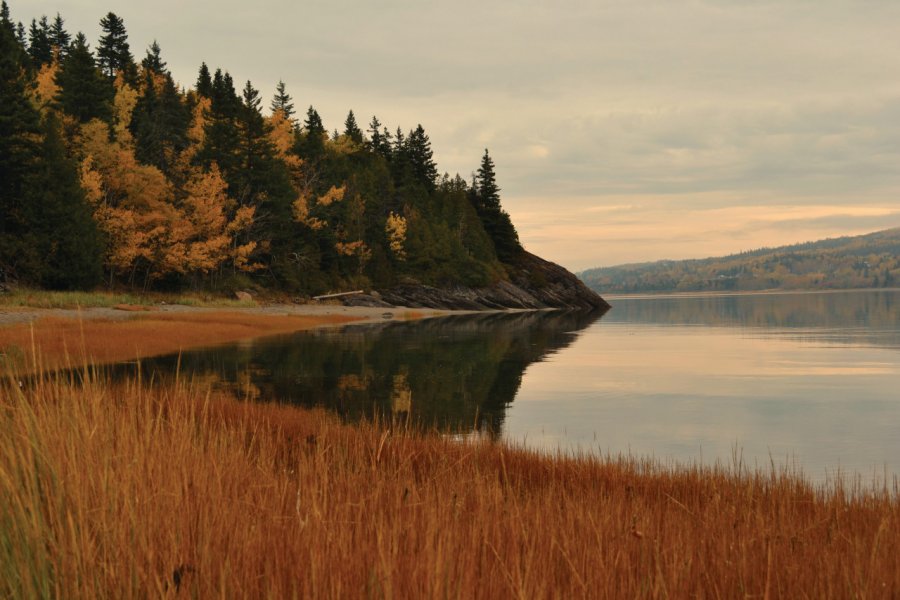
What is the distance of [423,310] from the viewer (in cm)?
7488

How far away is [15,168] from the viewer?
133 ft

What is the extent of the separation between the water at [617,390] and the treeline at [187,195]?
18111 mm

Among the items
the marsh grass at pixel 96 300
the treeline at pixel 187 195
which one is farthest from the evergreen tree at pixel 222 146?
the marsh grass at pixel 96 300

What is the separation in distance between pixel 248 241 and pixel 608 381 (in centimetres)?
4586

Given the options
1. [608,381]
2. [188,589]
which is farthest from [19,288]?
[188,589]

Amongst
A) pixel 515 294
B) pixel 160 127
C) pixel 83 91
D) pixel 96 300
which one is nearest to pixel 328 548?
pixel 96 300

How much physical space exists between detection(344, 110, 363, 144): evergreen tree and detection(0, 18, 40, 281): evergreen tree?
6186 centimetres

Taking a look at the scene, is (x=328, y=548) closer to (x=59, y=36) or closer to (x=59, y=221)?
(x=59, y=221)

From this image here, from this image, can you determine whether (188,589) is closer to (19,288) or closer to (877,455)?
(877,455)

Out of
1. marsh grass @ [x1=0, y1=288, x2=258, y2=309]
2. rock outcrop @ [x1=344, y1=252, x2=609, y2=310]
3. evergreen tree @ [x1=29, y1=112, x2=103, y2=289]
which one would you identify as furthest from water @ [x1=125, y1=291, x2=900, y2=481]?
rock outcrop @ [x1=344, y1=252, x2=609, y2=310]

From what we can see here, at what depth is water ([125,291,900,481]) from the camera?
43.4ft

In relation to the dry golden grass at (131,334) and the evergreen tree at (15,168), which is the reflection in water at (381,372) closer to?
the dry golden grass at (131,334)

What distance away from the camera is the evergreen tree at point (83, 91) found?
165 feet

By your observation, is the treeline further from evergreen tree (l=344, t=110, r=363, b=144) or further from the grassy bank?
the grassy bank
